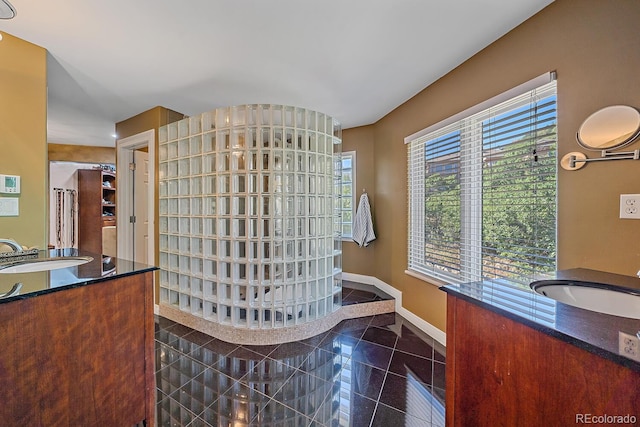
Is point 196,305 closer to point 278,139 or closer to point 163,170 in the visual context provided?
point 163,170

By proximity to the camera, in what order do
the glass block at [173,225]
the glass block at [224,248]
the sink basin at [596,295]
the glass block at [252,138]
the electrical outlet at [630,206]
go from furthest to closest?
the glass block at [173,225] < the glass block at [224,248] < the glass block at [252,138] < the electrical outlet at [630,206] < the sink basin at [596,295]

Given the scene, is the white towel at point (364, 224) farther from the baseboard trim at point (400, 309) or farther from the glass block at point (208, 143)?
the glass block at point (208, 143)

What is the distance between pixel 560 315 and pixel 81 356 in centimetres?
168

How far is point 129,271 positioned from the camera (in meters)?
1.22

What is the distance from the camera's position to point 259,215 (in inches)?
88.7

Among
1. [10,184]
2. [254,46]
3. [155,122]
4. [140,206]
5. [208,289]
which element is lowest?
[208,289]

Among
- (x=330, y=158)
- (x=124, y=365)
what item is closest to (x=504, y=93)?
(x=330, y=158)

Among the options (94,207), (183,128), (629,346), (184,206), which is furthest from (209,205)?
(94,207)

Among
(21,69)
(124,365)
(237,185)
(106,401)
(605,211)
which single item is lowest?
(106,401)

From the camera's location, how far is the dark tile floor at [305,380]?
148cm


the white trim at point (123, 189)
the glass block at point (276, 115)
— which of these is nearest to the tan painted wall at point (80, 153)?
the white trim at point (123, 189)

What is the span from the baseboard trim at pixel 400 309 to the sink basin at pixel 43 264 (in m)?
2.45

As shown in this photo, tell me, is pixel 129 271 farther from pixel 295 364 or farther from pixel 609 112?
pixel 609 112

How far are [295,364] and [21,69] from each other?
2842 millimetres
